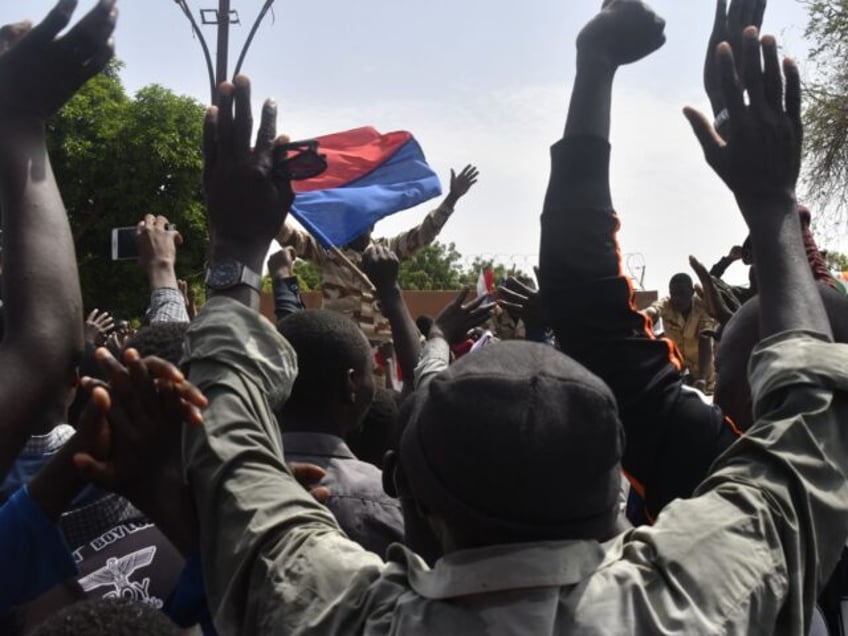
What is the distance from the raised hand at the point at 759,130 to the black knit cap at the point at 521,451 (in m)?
0.54

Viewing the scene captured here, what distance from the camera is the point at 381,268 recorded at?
14.2ft

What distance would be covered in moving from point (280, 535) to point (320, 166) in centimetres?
68

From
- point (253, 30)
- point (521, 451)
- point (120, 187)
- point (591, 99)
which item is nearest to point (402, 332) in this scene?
point (591, 99)

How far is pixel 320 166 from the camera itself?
192 centimetres

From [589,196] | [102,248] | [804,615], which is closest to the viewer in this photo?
[804,615]

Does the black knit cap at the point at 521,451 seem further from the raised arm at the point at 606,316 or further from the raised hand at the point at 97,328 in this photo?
the raised hand at the point at 97,328

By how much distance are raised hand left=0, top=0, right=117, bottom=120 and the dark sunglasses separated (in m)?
0.39

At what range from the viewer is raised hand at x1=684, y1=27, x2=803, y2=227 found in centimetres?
182

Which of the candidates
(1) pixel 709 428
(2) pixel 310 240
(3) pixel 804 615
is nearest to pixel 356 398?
(1) pixel 709 428

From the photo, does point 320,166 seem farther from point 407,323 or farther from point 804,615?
point 407,323

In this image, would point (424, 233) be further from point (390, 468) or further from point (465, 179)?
point (390, 468)

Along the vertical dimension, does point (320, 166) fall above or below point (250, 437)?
above

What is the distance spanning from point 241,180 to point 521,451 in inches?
30.0

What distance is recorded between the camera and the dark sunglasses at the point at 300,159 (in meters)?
1.89
